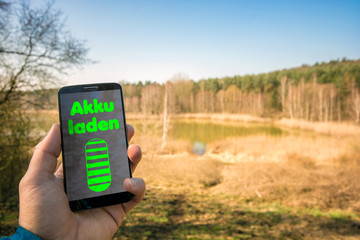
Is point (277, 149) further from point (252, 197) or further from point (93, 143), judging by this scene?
point (93, 143)

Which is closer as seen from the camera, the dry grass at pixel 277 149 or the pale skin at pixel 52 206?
the pale skin at pixel 52 206

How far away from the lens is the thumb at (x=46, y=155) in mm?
1112

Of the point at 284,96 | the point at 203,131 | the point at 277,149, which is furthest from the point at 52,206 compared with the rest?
the point at 284,96

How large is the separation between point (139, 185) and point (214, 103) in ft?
134

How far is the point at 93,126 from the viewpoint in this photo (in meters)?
1.35

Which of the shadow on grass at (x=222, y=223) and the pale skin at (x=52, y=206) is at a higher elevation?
the pale skin at (x=52, y=206)

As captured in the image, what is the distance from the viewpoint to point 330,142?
13.3 m

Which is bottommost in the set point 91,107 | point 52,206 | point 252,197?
point 252,197

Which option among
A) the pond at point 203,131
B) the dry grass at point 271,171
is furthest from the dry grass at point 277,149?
the pond at point 203,131

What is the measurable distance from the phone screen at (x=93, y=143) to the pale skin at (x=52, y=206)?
0.07 m

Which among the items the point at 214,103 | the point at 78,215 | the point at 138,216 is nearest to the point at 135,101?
the point at 138,216

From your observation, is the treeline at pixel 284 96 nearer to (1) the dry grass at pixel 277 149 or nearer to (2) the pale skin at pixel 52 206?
(1) the dry grass at pixel 277 149

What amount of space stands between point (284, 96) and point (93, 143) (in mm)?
39139

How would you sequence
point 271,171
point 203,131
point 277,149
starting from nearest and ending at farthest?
1. point 271,171
2. point 277,149
3. point 203,131
